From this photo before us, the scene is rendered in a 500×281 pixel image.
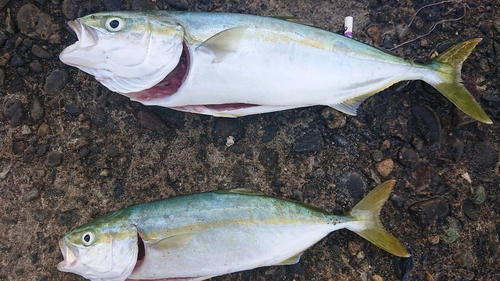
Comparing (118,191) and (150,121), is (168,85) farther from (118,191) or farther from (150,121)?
(118,191)

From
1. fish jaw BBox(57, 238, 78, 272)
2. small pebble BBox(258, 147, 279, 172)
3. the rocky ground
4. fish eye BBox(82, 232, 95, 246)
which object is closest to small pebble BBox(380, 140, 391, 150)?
the rocky ground

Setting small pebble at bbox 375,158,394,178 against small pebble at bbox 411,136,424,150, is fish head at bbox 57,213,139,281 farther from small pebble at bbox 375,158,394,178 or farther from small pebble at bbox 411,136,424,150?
small pebble at bbox 411,136,424,150

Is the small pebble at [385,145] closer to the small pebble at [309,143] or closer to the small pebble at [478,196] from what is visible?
the small pebble at [309,143]

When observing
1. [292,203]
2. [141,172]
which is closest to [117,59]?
[141,172]

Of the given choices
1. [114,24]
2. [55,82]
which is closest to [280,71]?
[114,24]

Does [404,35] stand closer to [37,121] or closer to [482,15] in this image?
[482,15]

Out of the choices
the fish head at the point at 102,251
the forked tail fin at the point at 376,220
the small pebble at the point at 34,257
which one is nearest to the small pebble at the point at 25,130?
the small pebble at the point at 34,257
